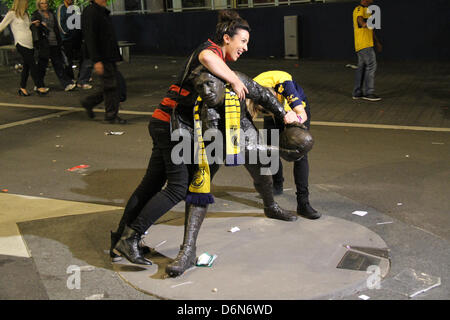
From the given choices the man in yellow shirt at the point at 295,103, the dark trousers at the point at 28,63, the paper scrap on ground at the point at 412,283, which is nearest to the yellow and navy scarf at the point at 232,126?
the man in yellow shirt at the point at 295,103

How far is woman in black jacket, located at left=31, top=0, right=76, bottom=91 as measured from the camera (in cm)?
1354

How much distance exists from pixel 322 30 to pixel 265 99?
12408mm

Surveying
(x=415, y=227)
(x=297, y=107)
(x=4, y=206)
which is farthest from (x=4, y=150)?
(x=415, y=227)

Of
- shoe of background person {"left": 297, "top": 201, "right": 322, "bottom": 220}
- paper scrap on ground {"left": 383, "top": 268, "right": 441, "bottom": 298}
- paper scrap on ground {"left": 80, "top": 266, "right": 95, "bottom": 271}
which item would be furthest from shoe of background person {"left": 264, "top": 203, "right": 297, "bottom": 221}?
paper scrap on ground {"left": 80, "top": 266, "right": 95, "bottom": 271}

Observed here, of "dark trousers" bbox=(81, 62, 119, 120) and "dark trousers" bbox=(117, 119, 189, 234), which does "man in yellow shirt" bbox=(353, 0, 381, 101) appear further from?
"dark trousers" bbox=(117, 119, 189, 234)

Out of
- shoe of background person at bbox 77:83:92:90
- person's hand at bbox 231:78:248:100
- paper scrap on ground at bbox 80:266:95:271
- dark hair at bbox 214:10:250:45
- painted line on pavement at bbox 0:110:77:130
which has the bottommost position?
paper scrap on ground at bbox 80:266:95:271

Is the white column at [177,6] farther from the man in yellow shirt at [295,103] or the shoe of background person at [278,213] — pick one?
the shoe of background person at [278,213]

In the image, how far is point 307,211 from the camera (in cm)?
573

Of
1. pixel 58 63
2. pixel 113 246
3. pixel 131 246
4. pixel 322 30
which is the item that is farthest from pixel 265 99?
pixel 322 30

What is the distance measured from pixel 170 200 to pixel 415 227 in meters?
2.21

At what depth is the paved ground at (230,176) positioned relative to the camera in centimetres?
490

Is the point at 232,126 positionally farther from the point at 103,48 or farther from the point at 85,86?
the point at 85,86

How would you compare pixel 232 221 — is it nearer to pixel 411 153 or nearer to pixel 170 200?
pixel 170 200

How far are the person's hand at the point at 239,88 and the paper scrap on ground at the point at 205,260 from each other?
4.10ft
